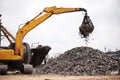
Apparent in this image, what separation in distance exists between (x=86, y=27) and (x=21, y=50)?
5783 millimetres

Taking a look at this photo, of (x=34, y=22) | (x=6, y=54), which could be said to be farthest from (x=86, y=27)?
(x=6, y=54)

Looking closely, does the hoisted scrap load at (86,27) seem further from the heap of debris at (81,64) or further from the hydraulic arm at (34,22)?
the heap of debris at (81,64)

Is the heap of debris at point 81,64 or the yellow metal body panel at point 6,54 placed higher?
the yellow metal body panel at point 6,54

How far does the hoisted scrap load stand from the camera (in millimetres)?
26734

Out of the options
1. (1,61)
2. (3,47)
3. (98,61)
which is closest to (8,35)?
(3,47)

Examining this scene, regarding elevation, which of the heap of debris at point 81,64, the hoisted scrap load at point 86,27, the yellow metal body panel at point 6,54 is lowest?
the heap of debris at point 81,64

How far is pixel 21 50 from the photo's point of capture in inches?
1090

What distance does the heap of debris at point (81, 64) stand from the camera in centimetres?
2935

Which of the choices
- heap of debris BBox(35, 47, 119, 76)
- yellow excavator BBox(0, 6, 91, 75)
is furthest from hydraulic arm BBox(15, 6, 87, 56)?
heap of debris BBox(35, 47, 119, 76)

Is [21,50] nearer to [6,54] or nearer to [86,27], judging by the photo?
[6,54]

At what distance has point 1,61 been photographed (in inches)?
1065

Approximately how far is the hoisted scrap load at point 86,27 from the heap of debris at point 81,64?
3.86m

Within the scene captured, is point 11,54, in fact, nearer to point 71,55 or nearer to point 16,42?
point 16,42

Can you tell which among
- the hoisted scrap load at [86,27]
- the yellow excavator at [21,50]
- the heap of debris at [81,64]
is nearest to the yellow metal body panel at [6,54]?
the yellow excavator at [21,50]
